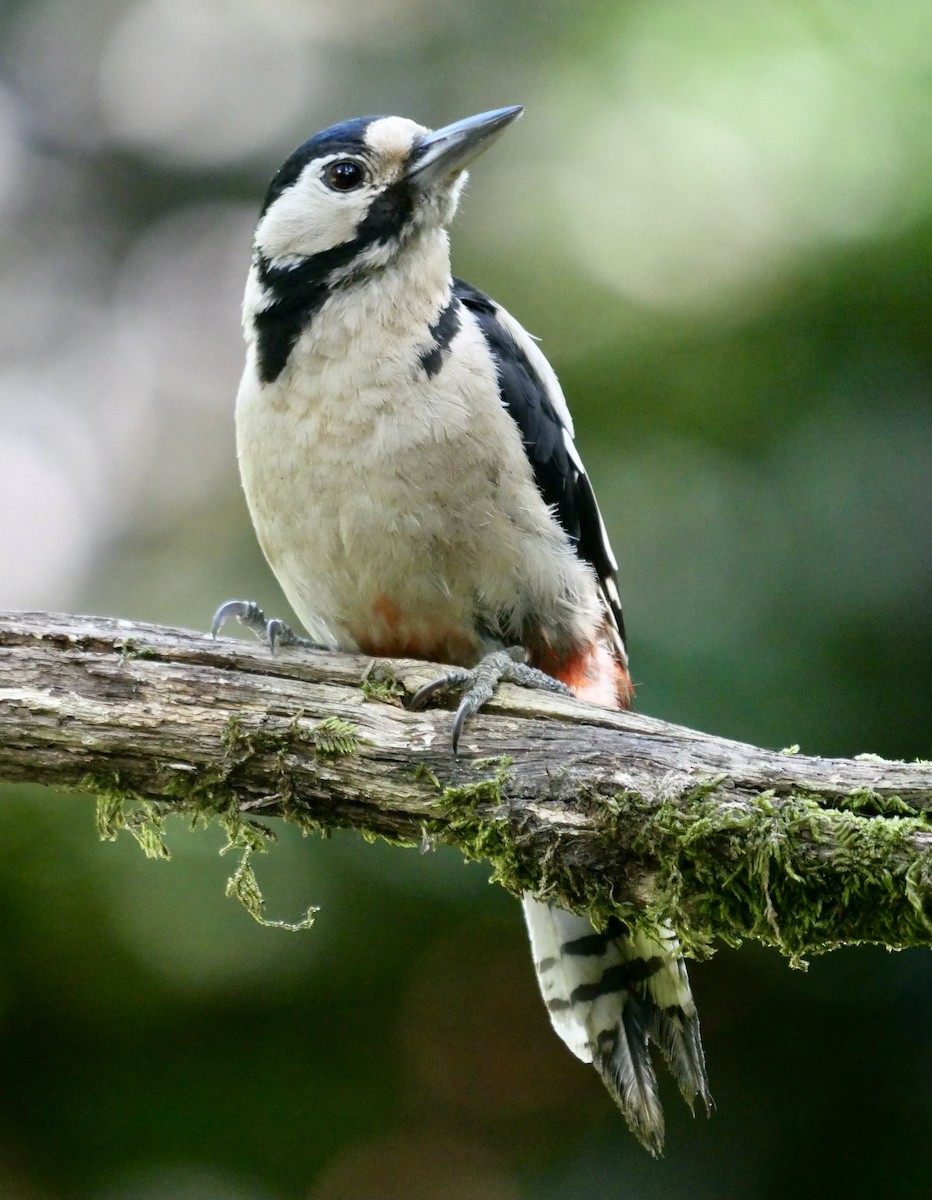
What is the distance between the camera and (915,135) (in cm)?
546

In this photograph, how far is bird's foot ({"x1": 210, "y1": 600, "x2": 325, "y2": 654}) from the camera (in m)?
3.69

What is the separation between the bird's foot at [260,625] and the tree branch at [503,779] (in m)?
0.25

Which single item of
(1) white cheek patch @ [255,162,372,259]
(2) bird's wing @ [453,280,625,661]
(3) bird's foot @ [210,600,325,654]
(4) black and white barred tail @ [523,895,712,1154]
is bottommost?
(4) black and white barred tail @ [523,895,712,1154]

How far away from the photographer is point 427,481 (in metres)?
3.63

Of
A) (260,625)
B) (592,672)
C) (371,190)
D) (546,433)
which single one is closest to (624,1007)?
(592,672)

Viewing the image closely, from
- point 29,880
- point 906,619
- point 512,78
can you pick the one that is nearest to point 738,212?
point 512,78

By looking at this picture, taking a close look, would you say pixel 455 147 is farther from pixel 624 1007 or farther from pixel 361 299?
pixel 624 1007

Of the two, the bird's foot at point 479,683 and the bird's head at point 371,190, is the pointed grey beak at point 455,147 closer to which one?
the bird's head at point 371,190

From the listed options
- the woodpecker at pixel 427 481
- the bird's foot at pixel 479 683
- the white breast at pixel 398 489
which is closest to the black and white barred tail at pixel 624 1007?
the woodpecker at pixel 427 481

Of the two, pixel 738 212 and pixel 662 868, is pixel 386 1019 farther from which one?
pixel 738 212

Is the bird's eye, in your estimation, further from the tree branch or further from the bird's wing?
the tree branch

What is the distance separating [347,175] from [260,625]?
152 centimetres

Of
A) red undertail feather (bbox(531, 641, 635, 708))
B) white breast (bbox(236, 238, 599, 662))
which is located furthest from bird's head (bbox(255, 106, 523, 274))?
red undertail feather (bbox(531, 641, 635, 708))

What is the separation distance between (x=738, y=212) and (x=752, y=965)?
11.4 ft
